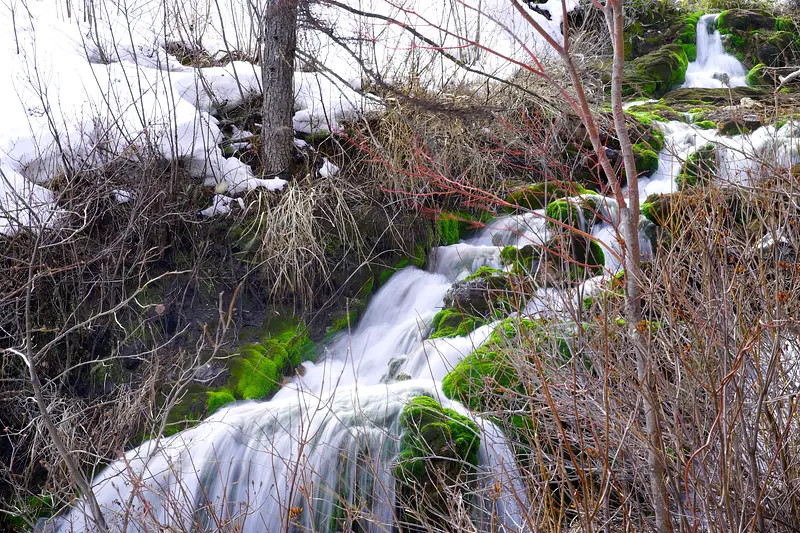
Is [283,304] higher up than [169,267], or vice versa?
[169,267]

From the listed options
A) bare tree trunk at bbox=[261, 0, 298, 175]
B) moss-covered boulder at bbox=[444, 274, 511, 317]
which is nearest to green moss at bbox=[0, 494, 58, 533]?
moss-covered boulder at bbox=[444, 274, 511, 317]

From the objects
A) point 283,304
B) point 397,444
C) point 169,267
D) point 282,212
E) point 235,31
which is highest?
point 235,31

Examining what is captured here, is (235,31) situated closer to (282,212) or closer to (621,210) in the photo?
(282,212)

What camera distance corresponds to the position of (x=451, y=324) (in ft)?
16.4

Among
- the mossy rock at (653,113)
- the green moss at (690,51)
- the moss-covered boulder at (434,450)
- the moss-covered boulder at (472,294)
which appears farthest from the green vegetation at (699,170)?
the green moss at (690,51)

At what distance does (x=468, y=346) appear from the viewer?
4.57 metres

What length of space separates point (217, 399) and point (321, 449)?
1.14 metres

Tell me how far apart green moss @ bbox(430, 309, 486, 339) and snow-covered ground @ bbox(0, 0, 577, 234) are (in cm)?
211

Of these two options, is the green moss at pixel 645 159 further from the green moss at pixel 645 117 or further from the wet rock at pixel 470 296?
the wet rock at pixel 470 296

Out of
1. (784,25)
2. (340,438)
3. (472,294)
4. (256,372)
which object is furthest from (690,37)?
(340,438)

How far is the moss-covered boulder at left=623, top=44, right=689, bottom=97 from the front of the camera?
35.8 ft

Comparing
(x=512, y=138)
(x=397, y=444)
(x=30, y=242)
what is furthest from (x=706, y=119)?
(x=30, y=242)

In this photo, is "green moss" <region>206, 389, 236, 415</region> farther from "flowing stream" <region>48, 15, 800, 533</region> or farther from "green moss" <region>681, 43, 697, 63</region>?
"green moss" <region>681, 43, 697, 63</region>

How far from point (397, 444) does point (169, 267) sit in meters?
3.02
